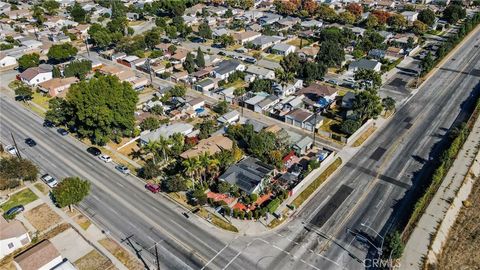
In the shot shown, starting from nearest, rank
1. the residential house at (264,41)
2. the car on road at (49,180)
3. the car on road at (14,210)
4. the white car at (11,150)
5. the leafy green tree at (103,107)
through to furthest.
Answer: the car on road at (14,210)
the car on road at (49,180)
the leafy green tree at (103,107)
the white car at (11,150)
the residential house at (264,41)

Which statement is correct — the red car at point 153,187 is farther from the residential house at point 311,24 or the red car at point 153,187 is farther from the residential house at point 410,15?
the residential house at point 410,15

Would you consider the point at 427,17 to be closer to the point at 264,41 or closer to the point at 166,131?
the point at 264,41

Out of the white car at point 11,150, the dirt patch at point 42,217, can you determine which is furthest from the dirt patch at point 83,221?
the white car at point 11,150

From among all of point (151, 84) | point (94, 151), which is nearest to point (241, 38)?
point (151, 84)

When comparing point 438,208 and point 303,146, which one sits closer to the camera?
point 438,208

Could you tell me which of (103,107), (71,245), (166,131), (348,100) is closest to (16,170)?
(103,107)

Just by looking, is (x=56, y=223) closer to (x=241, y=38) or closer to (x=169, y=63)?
(x=169, y=63)
